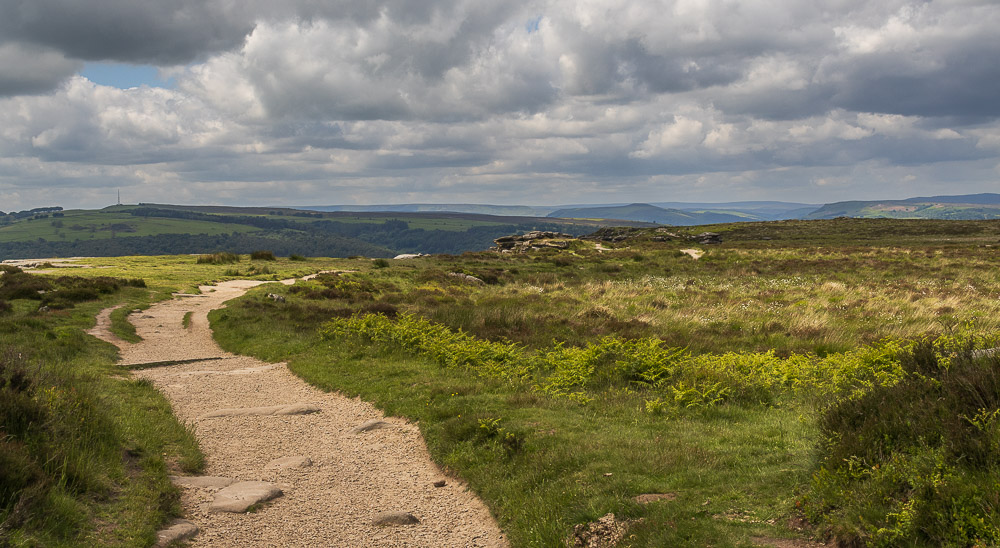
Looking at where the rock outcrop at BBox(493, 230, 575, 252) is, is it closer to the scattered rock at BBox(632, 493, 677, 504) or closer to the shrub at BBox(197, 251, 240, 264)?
the shrub at BBox(197, 251, 240, 264)

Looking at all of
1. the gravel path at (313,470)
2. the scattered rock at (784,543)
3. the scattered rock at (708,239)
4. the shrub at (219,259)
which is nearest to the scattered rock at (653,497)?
the scattered rock at (784,543)

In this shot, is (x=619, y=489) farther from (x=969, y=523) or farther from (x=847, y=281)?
(x=847, y=281)

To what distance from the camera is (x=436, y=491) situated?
930 cm

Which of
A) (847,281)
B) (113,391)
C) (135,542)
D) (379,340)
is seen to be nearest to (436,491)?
(135,542)

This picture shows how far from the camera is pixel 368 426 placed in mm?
12469

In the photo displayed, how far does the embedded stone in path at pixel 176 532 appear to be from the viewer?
6730mm

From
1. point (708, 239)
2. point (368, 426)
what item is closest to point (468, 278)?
point (368, 426)

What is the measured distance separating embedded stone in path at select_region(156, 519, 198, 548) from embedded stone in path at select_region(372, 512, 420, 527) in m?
2.34

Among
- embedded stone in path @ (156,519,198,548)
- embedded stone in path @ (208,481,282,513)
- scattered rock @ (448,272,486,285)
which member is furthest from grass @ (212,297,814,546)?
scattered rock @ (448,272,486,285)

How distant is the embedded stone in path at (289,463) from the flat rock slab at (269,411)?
3121 millimetres

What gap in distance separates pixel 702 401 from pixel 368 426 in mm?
7209

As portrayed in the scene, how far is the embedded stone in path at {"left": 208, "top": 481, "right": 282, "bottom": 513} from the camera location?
8023 millimetres

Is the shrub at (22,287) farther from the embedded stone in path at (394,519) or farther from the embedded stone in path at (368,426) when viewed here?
the embedded stone in path at (394,519)

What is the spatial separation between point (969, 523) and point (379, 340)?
56.6ft
